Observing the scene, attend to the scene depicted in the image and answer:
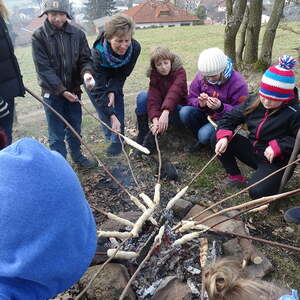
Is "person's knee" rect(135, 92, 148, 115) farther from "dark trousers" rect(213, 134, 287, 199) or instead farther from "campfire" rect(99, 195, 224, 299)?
"campfire" rect(99, 195, 224, 299)

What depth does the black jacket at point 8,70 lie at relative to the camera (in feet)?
8.05

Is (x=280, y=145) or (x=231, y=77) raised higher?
(x=231, y=77)

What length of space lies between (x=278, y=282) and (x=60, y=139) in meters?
2.28

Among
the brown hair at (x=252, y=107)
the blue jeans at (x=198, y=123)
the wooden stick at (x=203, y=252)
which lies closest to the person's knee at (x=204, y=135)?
the blue jeans at (x=198, y=123)

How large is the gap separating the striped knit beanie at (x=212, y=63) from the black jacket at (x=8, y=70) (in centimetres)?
159

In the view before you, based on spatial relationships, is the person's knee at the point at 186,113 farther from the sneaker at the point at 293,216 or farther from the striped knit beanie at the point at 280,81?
the sneaker at the point at 293,216

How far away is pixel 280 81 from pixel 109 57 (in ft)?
5.52

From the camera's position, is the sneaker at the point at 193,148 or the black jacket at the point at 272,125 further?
the sneaker at the point at 193,148

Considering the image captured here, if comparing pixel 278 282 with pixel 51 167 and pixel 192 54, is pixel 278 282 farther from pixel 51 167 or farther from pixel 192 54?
pixel 192 54

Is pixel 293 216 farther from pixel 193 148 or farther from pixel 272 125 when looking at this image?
pixel 193 148

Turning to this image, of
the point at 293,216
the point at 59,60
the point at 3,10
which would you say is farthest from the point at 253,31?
the point at 3,10

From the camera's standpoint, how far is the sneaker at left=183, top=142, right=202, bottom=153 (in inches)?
137

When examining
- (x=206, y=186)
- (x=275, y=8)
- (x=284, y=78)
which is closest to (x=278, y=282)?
(x=206, y=186)

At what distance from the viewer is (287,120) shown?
2.44 m
